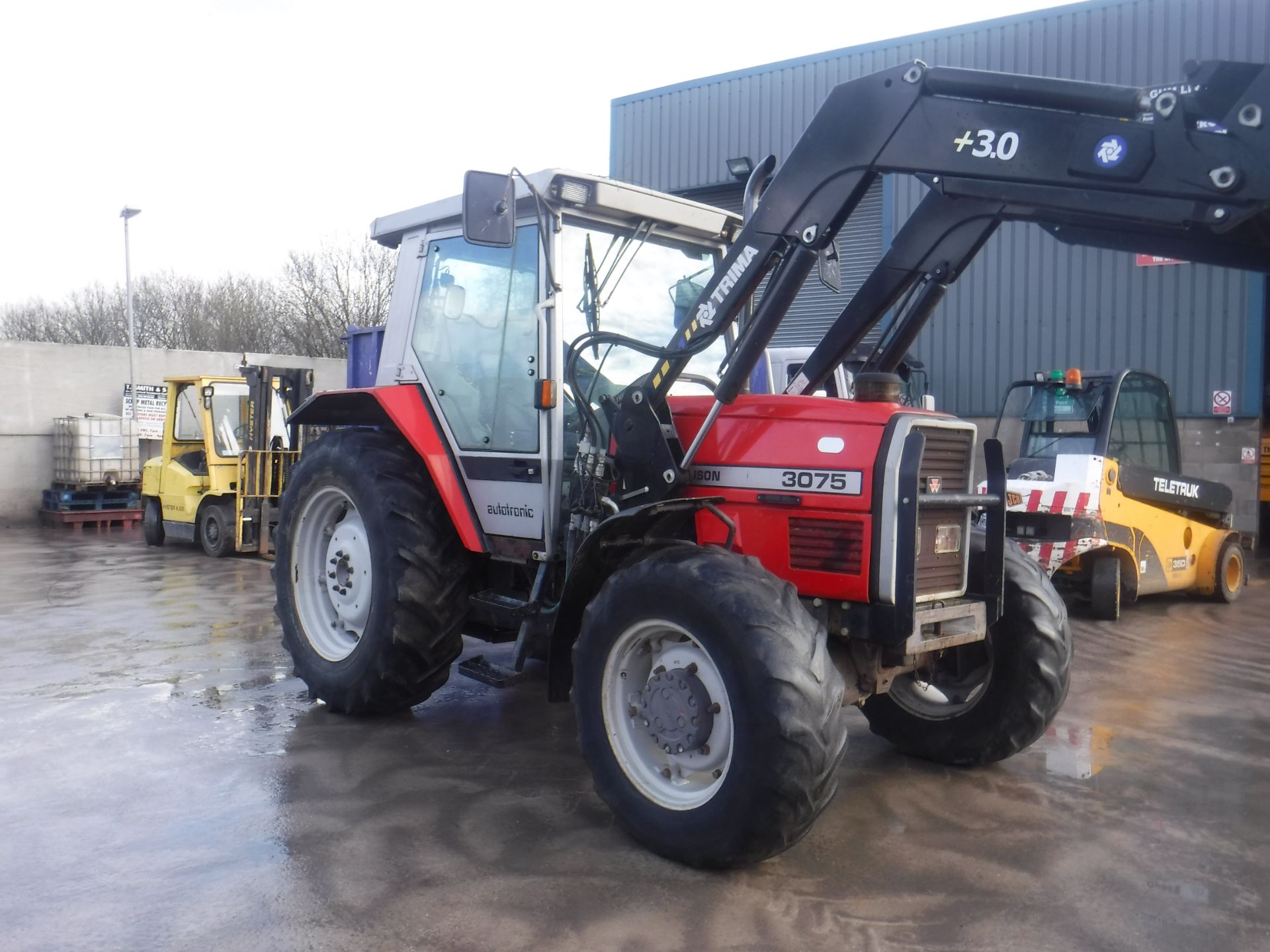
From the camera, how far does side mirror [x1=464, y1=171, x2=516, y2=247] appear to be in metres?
4.11

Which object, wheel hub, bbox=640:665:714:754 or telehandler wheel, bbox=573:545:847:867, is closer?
telehandler wheel, bbox=573:545:847:867

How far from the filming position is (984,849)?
12.2ft

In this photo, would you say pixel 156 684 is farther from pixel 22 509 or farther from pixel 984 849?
pixel 22 509

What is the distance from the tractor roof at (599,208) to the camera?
4.53 meters

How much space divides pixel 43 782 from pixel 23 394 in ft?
51.8

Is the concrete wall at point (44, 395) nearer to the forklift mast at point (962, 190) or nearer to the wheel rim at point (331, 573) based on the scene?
the wheel rim at point (331, 573)

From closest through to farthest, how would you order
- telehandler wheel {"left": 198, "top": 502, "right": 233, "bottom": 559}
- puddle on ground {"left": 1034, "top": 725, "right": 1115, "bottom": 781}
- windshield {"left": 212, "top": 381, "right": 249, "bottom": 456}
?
puddle on ground {"left": 1034, "top": 725, "right": 1115, "bottom": 781}, telehandler wheel {"left": 198, "top": 502, "right": 233, "bottom": 559}, windshield {"left": 212, "top": 381, "right": 249, "bottom": 456}

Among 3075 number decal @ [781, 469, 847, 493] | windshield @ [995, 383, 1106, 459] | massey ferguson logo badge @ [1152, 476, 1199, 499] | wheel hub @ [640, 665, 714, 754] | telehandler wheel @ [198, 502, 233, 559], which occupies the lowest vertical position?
telehandler wheel @ [198, 502, 233, 559]

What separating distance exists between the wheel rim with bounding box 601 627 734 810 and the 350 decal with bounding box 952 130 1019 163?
6.02 ft

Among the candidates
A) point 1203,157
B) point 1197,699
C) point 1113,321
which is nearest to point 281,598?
point 1203,157

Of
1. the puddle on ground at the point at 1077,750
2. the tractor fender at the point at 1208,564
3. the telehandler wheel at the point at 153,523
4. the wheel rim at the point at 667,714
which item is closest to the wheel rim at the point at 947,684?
the puddle on ground at the point at 1077,750

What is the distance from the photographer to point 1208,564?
9688mm

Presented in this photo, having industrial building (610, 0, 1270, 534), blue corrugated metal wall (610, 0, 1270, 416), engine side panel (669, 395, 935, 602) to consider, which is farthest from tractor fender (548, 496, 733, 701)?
blue corrugated metal wall (610, 0, 1270, 416)

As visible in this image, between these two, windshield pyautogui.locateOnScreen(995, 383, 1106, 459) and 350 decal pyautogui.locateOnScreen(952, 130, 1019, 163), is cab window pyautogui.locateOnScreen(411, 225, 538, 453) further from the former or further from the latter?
windshield pyautogui.locateOnScreen(995, 383, 1106, 459)
